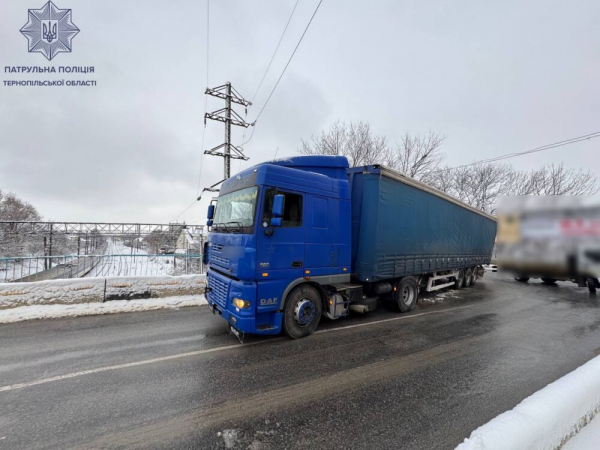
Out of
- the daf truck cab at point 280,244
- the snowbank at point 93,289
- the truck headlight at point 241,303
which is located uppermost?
the daf truck cab at point 280,244

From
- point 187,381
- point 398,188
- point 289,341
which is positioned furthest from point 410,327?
point 187,381

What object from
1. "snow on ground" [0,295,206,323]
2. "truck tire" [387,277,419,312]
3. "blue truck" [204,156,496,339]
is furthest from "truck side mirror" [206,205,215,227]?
"truck tire" [387,277,419,312]

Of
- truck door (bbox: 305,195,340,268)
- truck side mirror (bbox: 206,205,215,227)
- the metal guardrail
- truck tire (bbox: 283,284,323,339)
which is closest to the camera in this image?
truck tire (bbox: 283,284,323,339)

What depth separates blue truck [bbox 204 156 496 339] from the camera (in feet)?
14.3

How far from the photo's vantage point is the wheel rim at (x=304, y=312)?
4.81m

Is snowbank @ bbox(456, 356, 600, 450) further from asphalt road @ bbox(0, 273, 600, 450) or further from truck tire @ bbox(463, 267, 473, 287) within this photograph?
truck tire @ bbox(463, 267, 473, 287)

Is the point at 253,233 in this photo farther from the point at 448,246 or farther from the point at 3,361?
the point at 448,246

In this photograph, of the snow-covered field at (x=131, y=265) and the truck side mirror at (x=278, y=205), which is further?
the snow-covered field at (x=131, y=265)

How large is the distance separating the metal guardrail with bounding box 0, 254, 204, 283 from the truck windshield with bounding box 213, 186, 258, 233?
201 inches

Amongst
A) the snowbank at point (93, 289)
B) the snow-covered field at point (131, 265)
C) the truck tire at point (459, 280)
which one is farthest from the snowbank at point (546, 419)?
the snow-covered field at point (131, 265)

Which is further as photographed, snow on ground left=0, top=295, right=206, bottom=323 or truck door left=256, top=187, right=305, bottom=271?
snow on ground left=0, top=295, right=206, bottom=323

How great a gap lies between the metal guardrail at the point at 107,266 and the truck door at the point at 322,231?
6.41 m

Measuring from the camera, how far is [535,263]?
3465 mm

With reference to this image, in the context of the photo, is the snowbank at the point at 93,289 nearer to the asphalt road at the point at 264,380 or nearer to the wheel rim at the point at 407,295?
the asphalt road at the point at 264,380
